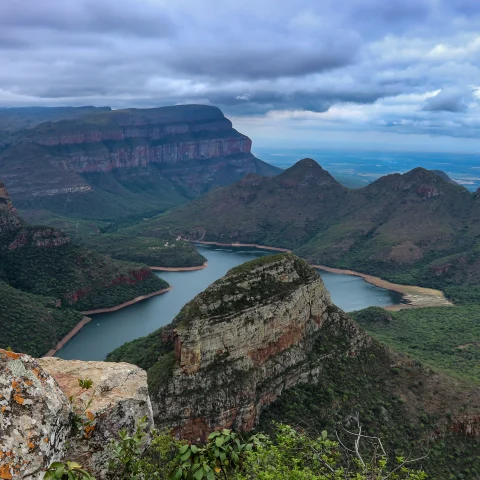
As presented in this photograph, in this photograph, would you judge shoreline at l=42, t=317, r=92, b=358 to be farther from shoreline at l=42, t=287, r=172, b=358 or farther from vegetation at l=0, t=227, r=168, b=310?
vegetation at l=0, t=227, r=168, b=310

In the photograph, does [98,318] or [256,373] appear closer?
[256,373]

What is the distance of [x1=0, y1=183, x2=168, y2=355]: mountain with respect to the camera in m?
83.5

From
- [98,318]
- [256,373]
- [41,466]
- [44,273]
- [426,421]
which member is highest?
[41,466]

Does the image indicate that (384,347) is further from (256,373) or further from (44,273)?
(44,273)

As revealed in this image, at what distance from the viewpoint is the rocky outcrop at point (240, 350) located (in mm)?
36375

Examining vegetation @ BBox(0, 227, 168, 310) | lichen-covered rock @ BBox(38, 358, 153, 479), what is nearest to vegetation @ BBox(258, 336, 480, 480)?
lichen-covered rock @ BBox(38, 358, 153, 479)

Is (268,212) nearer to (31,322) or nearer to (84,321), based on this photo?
(84,321)

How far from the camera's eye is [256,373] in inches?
1549

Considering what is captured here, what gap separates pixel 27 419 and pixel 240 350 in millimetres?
32560

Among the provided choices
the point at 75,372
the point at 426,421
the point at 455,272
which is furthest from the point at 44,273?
the point at 455,272

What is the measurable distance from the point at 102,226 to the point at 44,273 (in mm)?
99375

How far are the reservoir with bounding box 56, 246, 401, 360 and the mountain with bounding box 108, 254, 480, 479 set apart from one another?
35.0 metres

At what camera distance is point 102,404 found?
31.6 feet

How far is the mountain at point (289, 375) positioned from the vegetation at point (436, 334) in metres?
12.1
